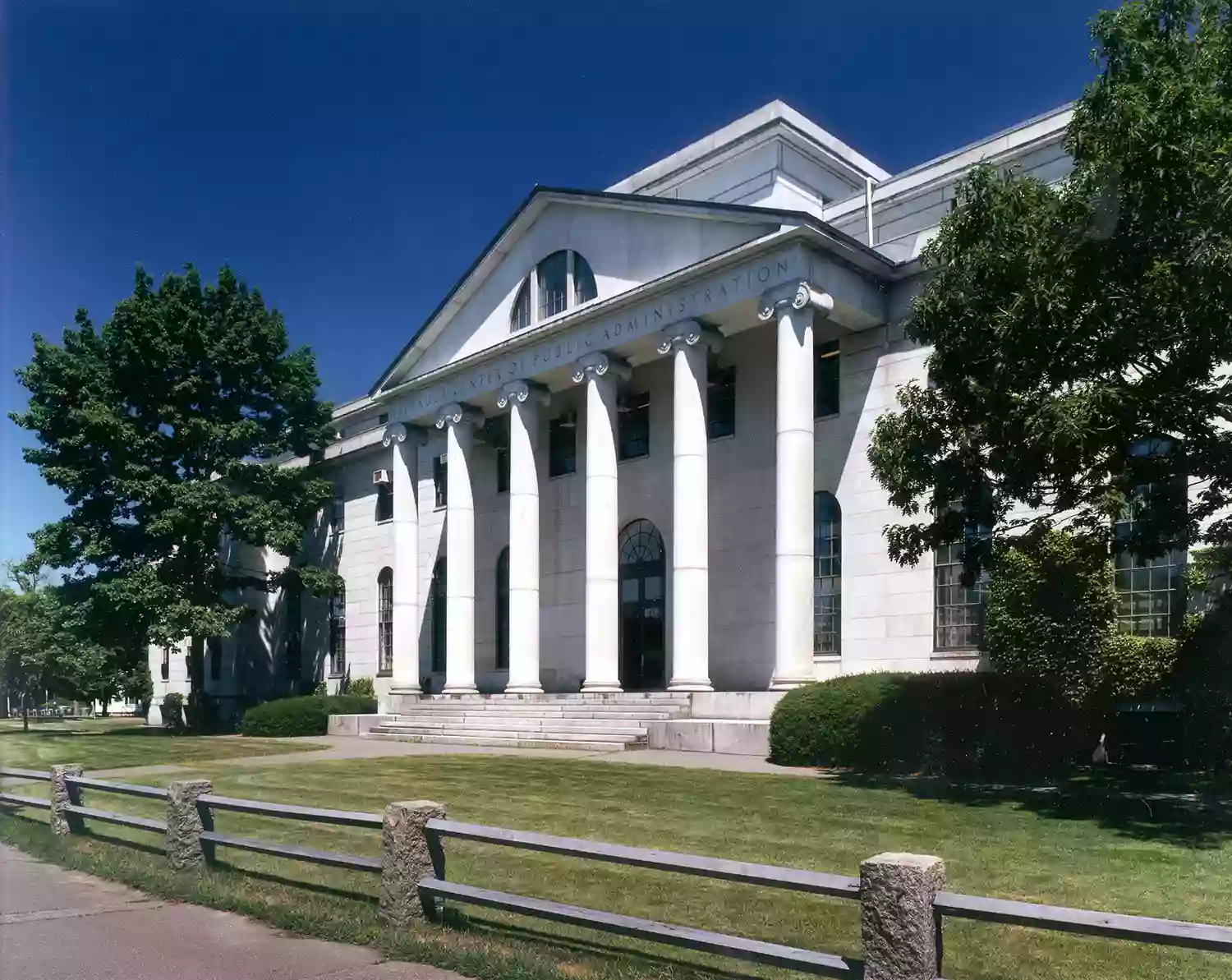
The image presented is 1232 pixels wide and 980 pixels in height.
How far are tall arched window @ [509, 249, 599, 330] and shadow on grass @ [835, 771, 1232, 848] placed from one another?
1623cm

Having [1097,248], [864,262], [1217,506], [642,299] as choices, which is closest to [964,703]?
[1217,506]

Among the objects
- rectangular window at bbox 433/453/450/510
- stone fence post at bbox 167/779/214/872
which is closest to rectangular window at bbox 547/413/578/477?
rectangular window at bbox 433/453/450/510

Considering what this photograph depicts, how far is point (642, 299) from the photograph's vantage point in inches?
1052

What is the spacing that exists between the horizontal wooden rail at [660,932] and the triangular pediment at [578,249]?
59.9 feet

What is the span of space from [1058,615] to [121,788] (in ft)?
42.4

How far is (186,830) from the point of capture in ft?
33.1

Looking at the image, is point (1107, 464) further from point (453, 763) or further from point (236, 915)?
point (453, 763)

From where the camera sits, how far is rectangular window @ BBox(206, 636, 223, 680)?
1849 inches

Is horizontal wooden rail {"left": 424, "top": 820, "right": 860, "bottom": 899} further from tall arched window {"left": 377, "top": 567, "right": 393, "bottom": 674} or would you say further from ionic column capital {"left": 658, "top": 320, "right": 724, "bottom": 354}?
tall arched window {"left": 377, "top": 567, "right": 393, "bottom": 674}

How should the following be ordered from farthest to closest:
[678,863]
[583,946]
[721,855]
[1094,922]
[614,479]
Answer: [614,479]
[721,855]
[583,946]
[678,863]
[1094,922]

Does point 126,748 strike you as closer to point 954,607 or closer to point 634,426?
point 634,426

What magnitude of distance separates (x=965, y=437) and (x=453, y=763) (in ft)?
36.8

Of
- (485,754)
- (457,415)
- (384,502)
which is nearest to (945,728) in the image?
(485,754)

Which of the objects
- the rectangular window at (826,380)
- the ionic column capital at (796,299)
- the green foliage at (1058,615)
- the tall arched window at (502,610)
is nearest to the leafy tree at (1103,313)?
the green foliage at (1058,615)
